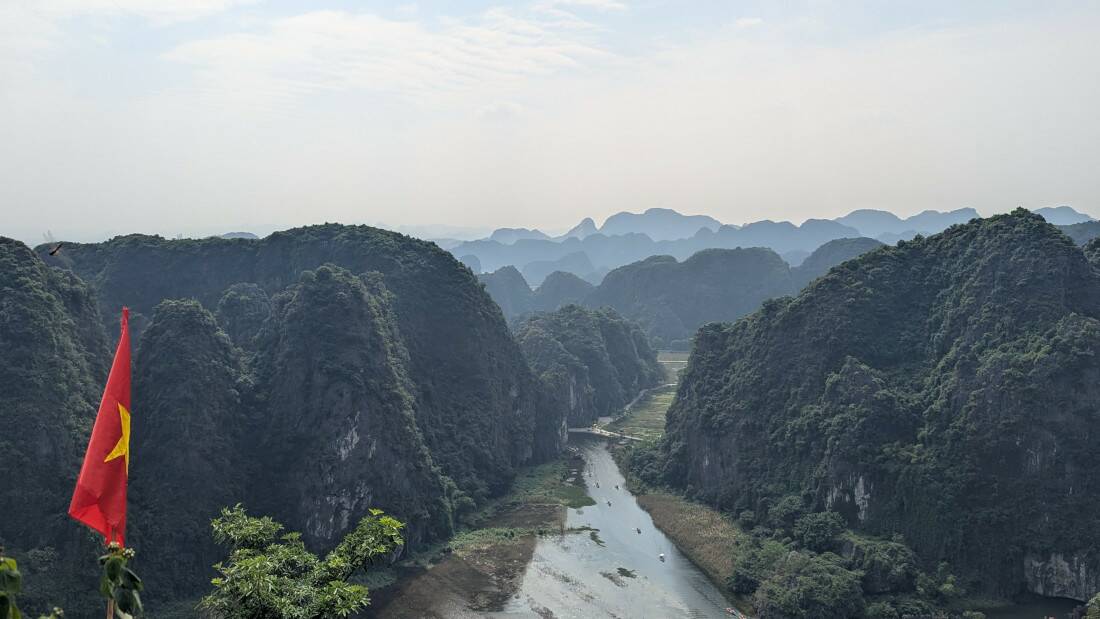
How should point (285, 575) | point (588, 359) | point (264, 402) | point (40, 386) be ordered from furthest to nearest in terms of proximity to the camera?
1. point (588, 359)
2. point (264, 402)
3. point (40, 386)
4. point (285, 575)

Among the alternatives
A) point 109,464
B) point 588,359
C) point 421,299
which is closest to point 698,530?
point 421,299

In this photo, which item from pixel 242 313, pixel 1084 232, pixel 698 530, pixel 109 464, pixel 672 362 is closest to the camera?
pixel 109 464

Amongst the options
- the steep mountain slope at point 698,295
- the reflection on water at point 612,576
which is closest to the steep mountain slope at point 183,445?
the reflection on water at point 612,576

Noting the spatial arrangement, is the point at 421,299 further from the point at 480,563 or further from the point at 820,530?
the point at 820,530

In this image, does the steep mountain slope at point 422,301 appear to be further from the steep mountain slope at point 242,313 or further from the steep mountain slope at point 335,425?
the steep mountain slope at point 242,313

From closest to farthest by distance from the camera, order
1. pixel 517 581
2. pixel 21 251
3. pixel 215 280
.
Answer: pixel 517 581 < pixel 21 251 < pixel 215 280

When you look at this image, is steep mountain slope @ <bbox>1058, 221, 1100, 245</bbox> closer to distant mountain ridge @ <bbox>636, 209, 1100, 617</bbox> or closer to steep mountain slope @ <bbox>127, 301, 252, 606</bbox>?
distant mountain ridge @ <bbox>636, 209, 1100, 617</bbox>

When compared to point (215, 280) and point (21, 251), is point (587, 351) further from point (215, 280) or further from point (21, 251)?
point (21, 251)

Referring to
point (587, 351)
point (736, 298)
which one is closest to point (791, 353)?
point (587, 351)
